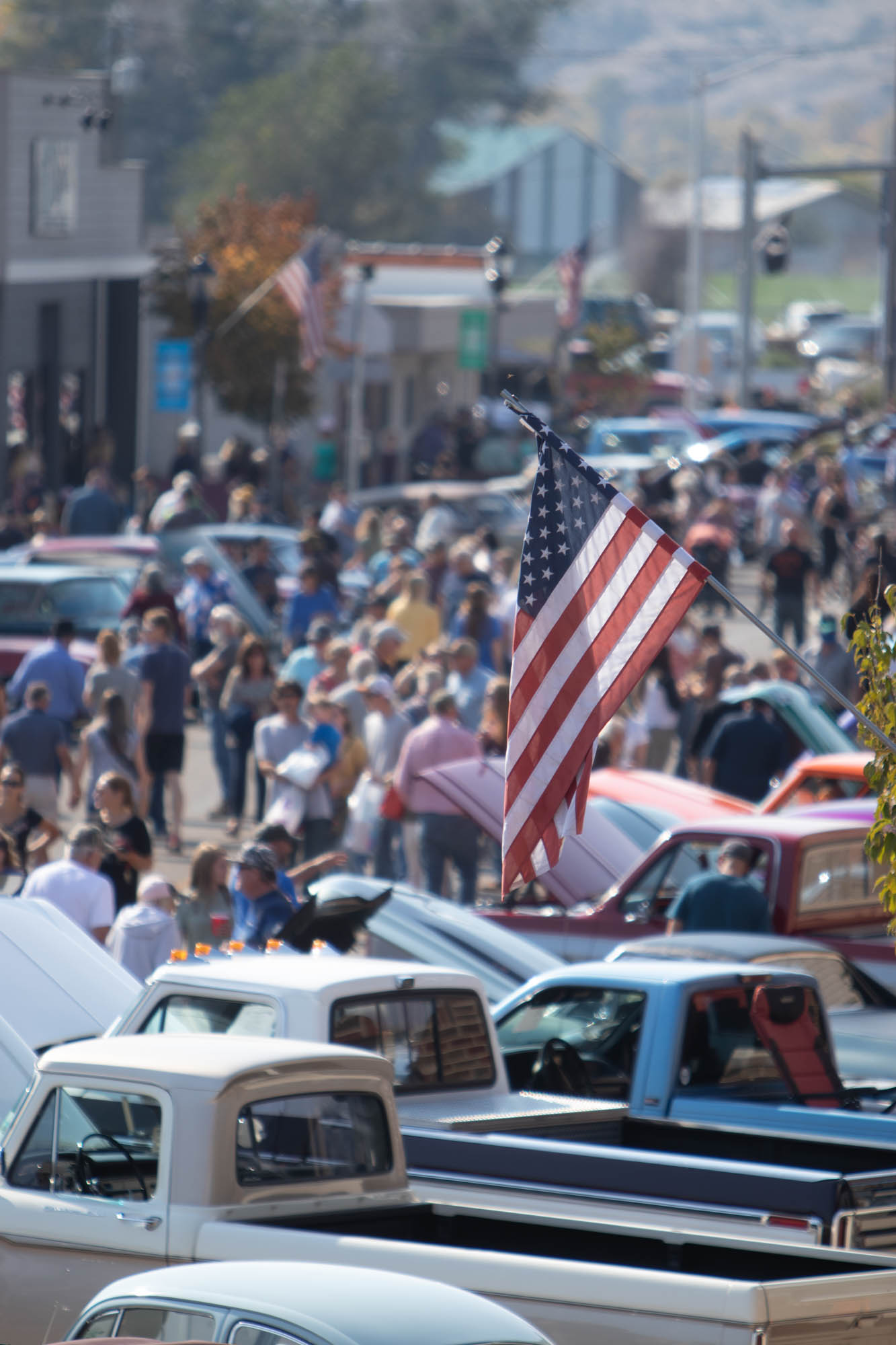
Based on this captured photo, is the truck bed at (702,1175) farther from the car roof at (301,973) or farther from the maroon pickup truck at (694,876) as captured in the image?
the maroon pickup truck at (694,876)

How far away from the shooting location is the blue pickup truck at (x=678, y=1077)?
732 cm

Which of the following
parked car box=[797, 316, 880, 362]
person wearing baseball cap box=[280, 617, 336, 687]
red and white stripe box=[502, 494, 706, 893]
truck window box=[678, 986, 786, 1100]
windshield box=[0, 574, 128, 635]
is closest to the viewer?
red and white stripe box=[502, 494, 706, 893]

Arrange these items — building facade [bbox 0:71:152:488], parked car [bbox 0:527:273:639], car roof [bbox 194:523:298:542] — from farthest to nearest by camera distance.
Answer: building facade [bbox 0:71:152:488] → car roof [bbox 194:523:298:542] → parked car [bbox 0:527:273:639]

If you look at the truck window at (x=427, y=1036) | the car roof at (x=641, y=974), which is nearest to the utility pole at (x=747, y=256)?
the car roof at (x=641, y=974)

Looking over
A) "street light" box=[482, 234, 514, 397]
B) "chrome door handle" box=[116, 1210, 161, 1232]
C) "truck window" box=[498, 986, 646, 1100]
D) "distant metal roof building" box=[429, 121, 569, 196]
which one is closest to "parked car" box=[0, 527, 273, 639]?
"street light" box=[482, 234, 514, 397]

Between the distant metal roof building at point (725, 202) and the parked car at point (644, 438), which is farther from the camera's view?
the distant metal roof building at point (725, 202)

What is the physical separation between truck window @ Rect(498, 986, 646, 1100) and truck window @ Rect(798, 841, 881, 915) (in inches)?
103

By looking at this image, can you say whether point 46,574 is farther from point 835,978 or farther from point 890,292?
point 890,292

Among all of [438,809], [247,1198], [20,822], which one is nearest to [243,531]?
[438,809]

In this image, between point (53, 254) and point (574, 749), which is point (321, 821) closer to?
point (574, 749)

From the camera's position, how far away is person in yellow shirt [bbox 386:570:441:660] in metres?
19.0

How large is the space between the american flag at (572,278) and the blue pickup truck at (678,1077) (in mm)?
33934

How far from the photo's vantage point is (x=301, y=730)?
14727mm

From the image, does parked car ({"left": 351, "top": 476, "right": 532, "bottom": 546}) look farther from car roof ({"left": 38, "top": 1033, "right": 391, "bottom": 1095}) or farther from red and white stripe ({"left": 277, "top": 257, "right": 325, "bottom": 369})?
car roof ({"left": 38, "top": 1033, "right": 391, "bottom": 1095})
